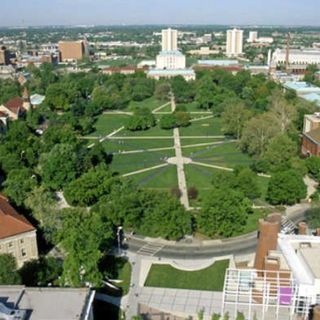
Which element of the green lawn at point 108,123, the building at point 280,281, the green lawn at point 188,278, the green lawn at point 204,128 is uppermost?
the building at point 280,281

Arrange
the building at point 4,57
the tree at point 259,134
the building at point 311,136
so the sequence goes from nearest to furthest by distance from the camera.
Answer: the building at point 311,136 → the tree at point 259,134 → the building at point 4,57

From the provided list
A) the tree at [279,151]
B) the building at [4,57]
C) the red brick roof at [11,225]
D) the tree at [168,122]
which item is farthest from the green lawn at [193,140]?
the building at [4,57]

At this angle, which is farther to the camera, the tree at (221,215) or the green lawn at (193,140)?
the green lawn at (193,140)

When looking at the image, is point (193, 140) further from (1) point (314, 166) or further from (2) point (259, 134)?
(1) point (314, 166)

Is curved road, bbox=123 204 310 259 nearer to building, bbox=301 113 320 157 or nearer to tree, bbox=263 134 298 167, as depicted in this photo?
tree, bbox=263 134 298 167

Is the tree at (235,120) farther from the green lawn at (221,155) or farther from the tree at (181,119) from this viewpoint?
the tree at (181,119)

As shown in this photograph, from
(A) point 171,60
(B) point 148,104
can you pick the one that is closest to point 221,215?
(B) point 148,104

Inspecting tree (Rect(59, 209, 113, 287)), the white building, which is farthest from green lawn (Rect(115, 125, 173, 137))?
the white building
